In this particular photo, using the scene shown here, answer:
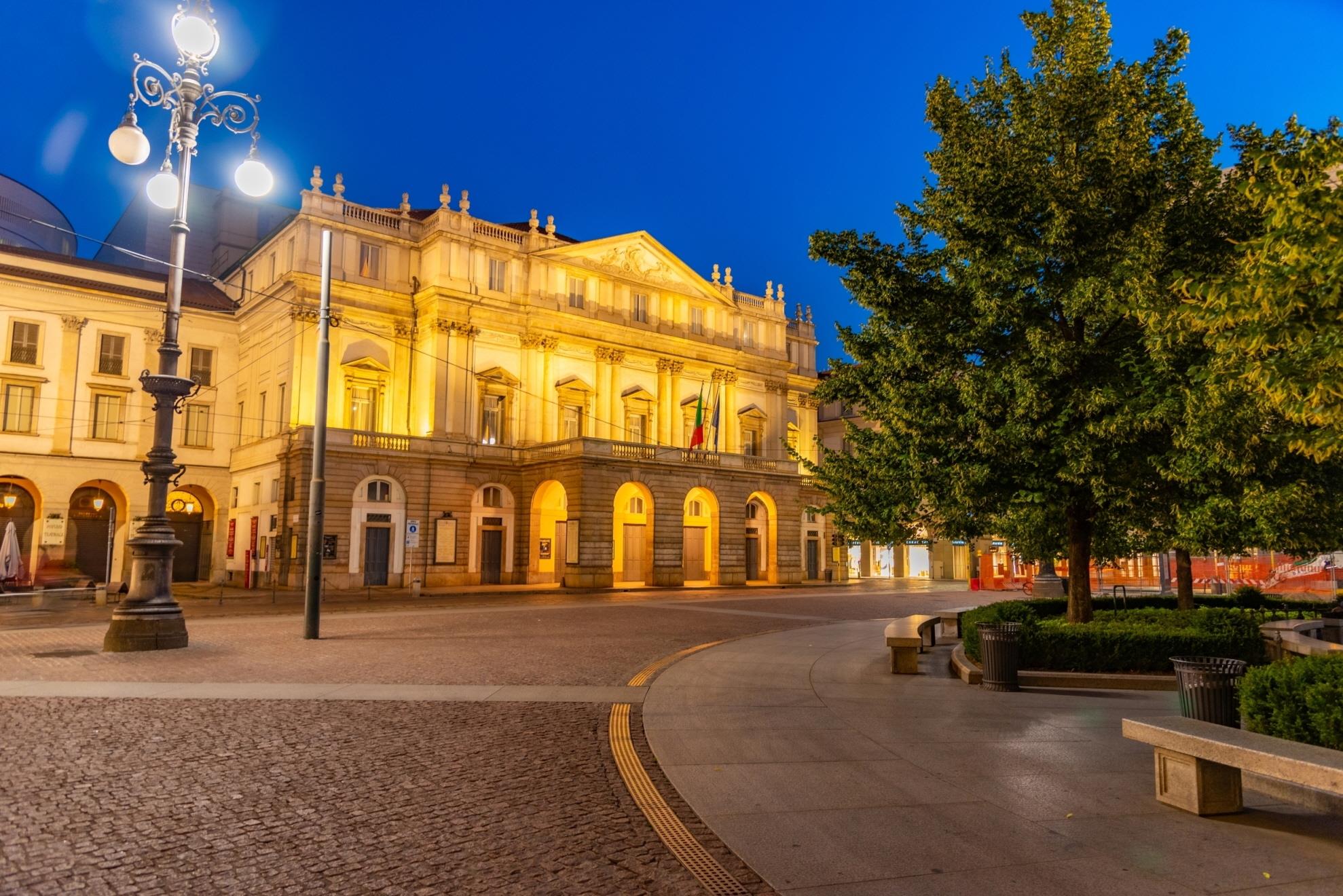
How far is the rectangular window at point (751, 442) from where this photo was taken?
56941mm

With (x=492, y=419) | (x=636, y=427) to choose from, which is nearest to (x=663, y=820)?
(x=492, y=419)

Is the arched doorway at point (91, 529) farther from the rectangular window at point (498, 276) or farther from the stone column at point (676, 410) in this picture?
the stone column at point (676, 410)

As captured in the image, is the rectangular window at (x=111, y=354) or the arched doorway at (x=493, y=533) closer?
the rectangular window at (x=111, y=354)

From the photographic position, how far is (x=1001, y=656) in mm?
11445

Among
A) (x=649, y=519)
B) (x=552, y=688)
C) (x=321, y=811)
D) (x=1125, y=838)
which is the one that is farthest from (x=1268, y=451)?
(x=649, y=519)

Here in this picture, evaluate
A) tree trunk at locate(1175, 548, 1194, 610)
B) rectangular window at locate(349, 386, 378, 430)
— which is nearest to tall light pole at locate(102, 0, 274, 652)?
tree trunk at locate(1175, 548, 1194, 610)

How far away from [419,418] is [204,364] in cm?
1343

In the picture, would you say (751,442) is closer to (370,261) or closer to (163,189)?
(370,261)

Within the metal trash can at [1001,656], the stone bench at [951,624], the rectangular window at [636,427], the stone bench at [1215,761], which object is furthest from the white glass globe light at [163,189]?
the rectangular window at [636,427]

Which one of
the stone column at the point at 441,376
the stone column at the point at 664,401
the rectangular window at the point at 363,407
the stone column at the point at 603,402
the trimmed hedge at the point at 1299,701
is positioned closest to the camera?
the trimmed hedge at the point at 1299,701

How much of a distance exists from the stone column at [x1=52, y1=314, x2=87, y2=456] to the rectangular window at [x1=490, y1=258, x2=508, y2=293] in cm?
2031

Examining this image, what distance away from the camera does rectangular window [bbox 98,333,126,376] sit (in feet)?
144

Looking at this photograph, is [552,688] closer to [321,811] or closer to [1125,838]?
[321,811]

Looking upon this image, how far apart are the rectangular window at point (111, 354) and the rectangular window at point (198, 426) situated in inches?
149
